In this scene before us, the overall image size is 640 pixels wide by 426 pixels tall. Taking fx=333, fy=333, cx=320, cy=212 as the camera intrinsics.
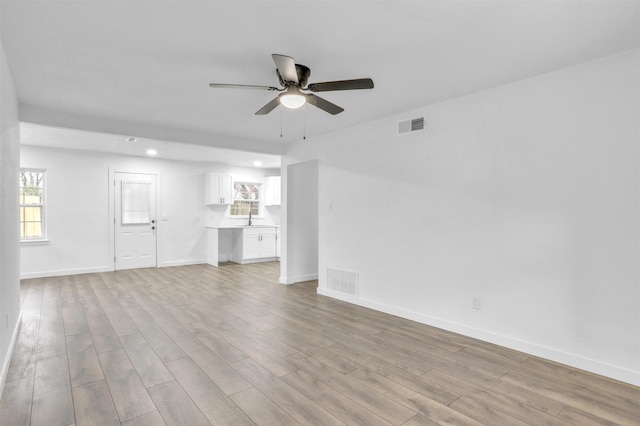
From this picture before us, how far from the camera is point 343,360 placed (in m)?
2.91

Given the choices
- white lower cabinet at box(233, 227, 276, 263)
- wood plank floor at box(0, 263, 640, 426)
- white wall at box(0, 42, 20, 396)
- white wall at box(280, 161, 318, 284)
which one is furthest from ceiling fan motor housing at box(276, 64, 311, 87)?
white lower cabinet at box(233, 227, 276, 263)

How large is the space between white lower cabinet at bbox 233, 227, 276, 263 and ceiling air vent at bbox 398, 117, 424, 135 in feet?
16.8

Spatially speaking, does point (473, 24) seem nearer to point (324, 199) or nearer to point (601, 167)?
point (601, 167)

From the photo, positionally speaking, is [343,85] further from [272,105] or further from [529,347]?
[529,347]

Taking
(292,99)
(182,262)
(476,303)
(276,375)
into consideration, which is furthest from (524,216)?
(182,262)

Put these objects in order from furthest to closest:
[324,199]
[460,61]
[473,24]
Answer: [324,199]
[460,61]
[473,24]

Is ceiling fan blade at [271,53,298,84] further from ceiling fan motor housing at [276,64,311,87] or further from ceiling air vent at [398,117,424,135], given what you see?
ceiling air vent at [398,117,424,135]

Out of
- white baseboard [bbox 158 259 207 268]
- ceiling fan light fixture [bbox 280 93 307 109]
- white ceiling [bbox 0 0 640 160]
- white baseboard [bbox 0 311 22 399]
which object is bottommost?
white baseboard [bbox 158 259 207 268]

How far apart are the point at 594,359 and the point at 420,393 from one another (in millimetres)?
1561

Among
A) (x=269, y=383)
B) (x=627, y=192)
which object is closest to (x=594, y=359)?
(x=627, y=192)

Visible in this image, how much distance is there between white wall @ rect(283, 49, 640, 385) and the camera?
2.62m

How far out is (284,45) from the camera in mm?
2475

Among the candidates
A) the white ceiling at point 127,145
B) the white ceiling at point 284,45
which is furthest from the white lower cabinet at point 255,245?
the white ceiling at point 284,45

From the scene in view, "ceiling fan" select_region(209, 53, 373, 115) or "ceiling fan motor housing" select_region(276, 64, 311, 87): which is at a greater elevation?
"ceiling fan motor housing" select_region(276, 64, 311, 87)
